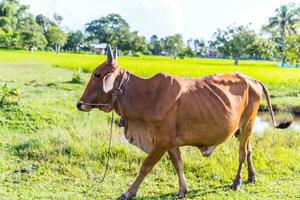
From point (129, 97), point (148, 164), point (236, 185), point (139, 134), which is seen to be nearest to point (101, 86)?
point (129, 97)

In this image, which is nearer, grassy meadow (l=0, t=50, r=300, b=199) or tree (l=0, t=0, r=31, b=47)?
grassy meadow (l=0, t=50, r=300, b=199)

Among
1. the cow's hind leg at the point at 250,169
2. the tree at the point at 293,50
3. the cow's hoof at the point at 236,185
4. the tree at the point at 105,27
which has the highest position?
the tree at the point at 105,27

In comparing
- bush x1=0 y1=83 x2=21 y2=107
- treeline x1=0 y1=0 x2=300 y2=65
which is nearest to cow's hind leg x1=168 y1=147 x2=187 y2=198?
bush x1=0 y1=83 x2=21 y2=107

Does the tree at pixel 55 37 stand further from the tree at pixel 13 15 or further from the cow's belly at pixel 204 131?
the cow's belly at pixel 204 131

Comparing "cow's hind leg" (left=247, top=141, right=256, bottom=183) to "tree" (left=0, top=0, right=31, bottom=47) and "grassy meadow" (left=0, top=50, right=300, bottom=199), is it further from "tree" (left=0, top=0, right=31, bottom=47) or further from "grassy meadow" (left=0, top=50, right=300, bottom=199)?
"tree" (left=0, top=0, right=31, bottom=47)

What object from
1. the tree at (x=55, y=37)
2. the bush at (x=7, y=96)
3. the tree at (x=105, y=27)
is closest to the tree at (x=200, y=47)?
the tree at (x=105, y=27)

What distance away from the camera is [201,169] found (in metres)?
5.21

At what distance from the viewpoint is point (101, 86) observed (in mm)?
4031

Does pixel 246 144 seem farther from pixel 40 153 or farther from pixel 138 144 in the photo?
pixel 40 153

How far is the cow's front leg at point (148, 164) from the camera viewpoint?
4.04 m

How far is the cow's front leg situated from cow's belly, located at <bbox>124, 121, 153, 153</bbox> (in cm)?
14

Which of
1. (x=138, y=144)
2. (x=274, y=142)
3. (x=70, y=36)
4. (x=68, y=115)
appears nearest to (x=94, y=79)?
(x=138, y=144)

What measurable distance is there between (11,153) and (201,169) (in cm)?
263

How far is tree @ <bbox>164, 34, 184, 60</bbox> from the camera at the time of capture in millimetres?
62000
